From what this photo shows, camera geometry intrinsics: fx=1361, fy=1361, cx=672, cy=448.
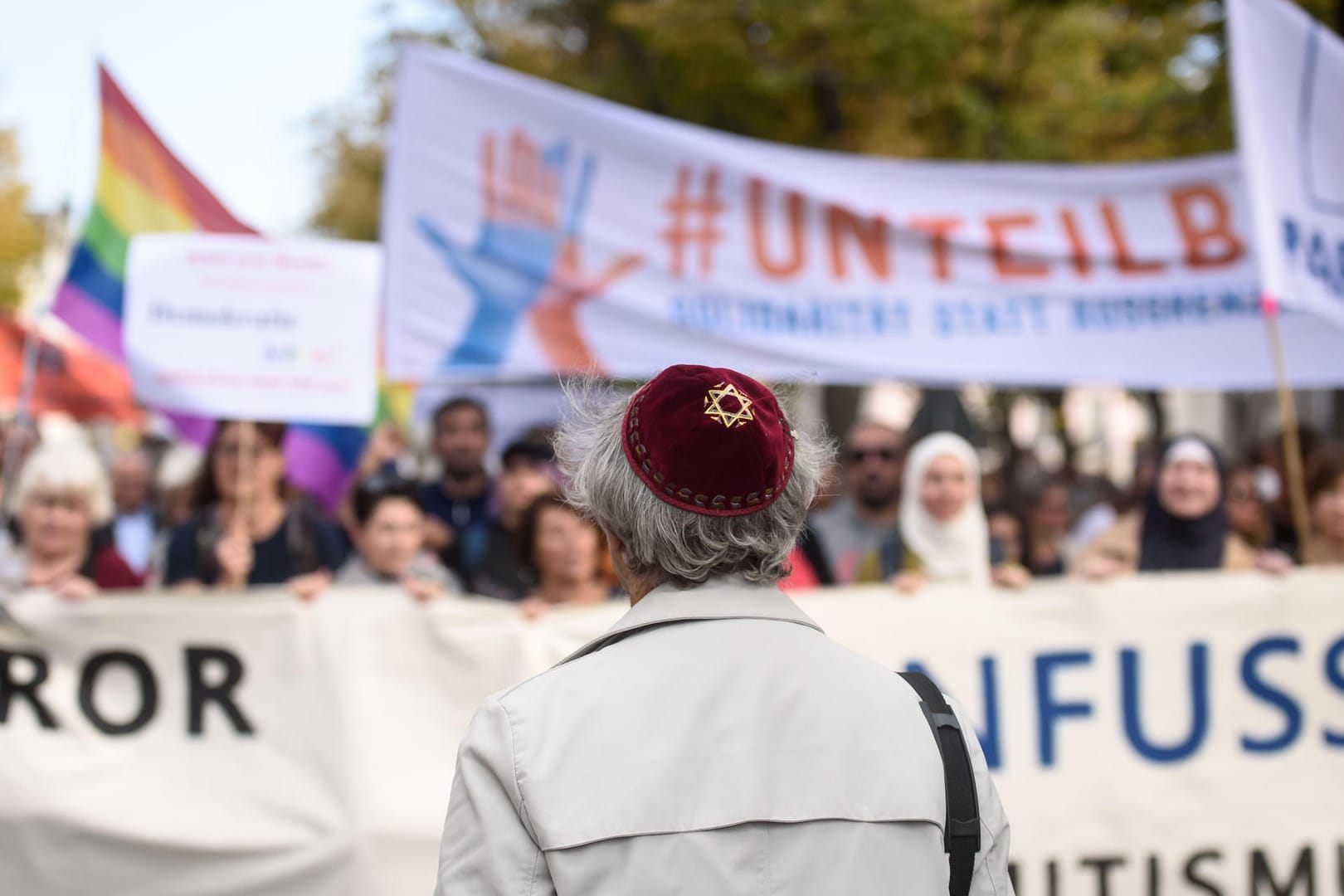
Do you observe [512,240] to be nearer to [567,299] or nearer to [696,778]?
[567,299]

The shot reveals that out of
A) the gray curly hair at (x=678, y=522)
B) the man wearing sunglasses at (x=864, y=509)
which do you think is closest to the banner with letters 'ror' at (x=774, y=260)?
the man wearing sunglasses at (x=864, y=509)

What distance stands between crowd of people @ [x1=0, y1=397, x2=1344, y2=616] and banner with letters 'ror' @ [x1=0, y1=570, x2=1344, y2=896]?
0.12 metres

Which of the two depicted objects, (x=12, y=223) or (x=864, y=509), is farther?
(x=12, y=223)

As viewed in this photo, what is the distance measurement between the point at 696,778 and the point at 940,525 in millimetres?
3285

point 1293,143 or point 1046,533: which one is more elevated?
point 1293,143

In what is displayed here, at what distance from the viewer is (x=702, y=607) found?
158 centimetres

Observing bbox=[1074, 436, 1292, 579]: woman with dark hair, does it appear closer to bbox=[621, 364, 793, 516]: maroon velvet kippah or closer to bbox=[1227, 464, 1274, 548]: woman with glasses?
bbox=[1227, 464, 1274, 548]: woman with glasses

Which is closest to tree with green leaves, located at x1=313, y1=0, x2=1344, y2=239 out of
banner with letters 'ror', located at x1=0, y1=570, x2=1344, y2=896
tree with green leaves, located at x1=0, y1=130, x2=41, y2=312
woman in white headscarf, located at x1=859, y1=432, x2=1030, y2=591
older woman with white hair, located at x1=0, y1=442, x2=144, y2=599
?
woman in white headscarf, located at x1=859, y1=432, x2=1030, y2=591

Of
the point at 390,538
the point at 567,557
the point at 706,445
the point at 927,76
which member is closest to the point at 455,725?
the point at 567,557

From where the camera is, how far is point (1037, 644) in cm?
373

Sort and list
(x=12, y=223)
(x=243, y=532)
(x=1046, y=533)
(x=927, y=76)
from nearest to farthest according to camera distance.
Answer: (x=243, y=532), (x=1046, y=533), (x=927, y=76), (x=12, y=223)

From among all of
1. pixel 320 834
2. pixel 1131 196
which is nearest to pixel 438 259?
pixel 320 834

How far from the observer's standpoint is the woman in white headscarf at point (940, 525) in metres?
4.54

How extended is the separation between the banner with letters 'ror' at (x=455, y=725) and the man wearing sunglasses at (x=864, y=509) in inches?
42.1
